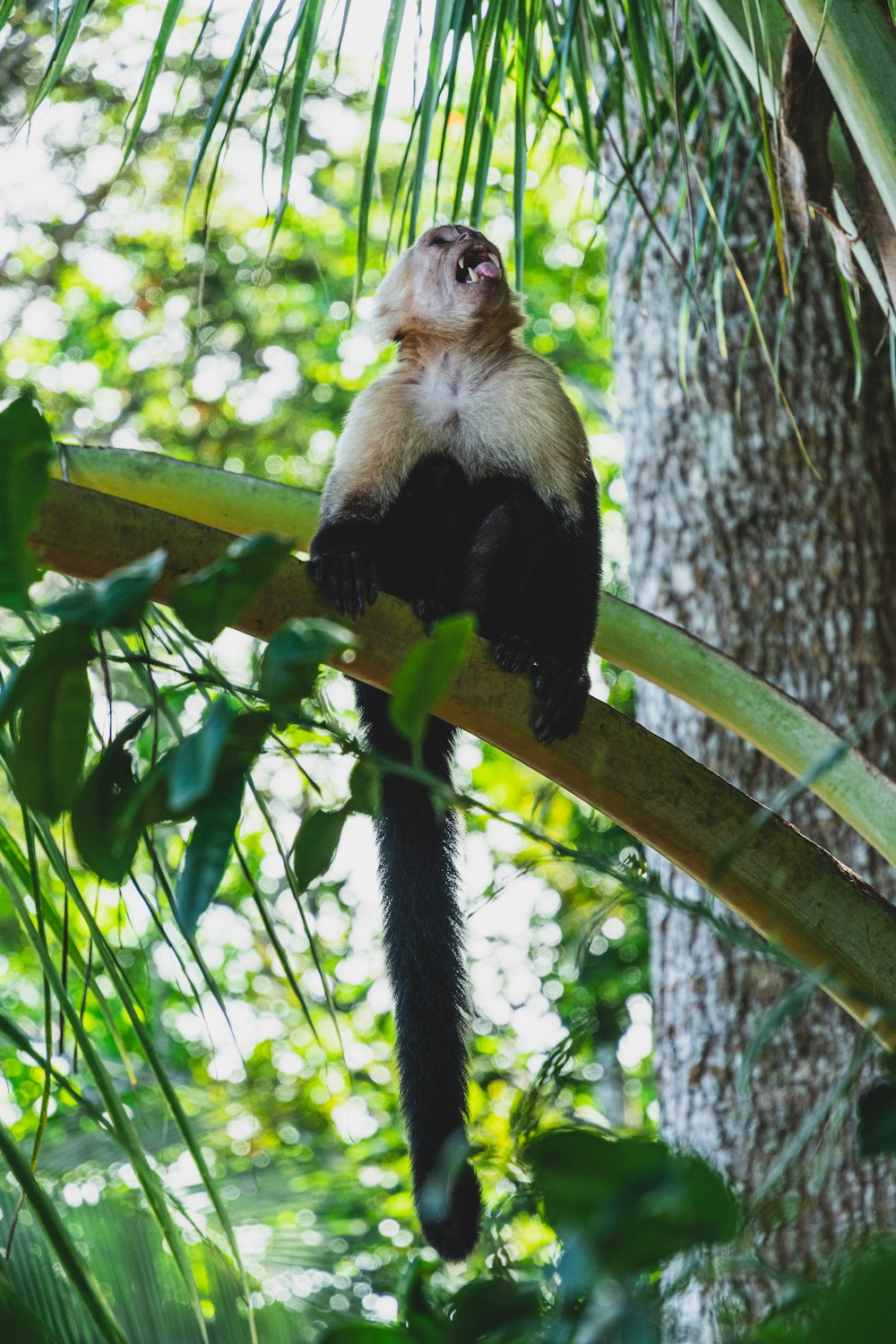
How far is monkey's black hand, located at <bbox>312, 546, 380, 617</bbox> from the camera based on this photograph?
2.12 m

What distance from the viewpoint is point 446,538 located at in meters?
2.92

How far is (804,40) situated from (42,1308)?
1908 millimetres

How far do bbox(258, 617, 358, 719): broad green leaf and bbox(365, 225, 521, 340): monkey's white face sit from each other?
265cm

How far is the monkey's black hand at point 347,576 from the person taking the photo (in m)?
2.12

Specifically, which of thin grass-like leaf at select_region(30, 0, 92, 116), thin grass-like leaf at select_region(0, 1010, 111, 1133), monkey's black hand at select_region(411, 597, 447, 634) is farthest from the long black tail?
thin grass-like leaf at select_region(30, 0, 92, 116)

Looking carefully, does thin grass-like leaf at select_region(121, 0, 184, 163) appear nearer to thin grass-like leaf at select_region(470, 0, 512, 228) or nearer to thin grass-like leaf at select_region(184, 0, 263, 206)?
thin grass-like leaf at select_region(184, 0, 263, 206)

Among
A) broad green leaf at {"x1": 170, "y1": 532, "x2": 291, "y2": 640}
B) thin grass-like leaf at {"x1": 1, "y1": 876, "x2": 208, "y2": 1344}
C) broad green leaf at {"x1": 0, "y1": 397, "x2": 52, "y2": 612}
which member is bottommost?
thin grass-like leaf at {"x1": 1, "y1": 876, "x2": 208, "y2": 1344}

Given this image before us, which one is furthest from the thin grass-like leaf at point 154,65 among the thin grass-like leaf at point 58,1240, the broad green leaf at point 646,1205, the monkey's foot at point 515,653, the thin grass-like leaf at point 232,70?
the broad green leaf at point 646,1205

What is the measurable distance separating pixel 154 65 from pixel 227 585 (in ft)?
5.23

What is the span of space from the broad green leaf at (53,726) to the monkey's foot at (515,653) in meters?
1.63

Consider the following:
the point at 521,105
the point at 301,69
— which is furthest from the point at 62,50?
the point at 521,105

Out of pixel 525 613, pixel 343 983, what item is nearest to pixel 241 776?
pixel 525 613

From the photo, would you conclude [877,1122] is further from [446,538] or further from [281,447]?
[281,447]

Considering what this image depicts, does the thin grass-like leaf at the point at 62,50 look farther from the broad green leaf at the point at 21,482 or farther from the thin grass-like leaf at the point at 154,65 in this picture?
the broad green leaf at the point at 21,482
